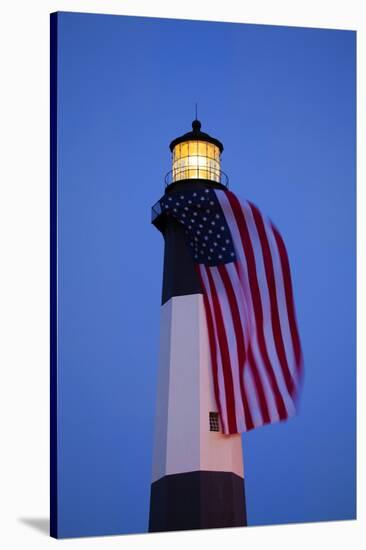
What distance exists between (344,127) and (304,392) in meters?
2.43

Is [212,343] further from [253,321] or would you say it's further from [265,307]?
[265,307]

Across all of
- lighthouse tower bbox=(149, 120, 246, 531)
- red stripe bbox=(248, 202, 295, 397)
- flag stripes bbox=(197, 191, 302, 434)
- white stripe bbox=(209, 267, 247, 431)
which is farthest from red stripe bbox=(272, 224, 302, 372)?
lighthouse tower bbox=(149, 120, 246, 531)

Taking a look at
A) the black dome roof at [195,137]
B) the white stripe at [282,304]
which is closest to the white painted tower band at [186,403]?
the white stripe at [282,304]

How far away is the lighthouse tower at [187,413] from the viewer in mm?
8969

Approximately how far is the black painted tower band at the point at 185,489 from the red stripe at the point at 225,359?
0.15 meters

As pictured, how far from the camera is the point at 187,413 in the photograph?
9078 millimetres

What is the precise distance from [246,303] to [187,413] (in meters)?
1.10

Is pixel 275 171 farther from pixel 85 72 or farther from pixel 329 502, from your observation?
pixel 329 502

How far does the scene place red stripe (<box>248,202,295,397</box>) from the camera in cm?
928

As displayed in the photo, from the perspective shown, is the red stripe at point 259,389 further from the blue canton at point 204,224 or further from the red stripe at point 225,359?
the blue canton at point 204,224

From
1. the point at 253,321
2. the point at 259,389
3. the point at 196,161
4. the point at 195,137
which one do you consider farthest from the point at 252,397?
the point at 195,137

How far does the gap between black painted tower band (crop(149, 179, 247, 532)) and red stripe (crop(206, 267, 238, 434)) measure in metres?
0.15

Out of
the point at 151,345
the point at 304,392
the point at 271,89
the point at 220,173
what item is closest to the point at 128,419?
the point at 151,345

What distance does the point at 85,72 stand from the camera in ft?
28.5
